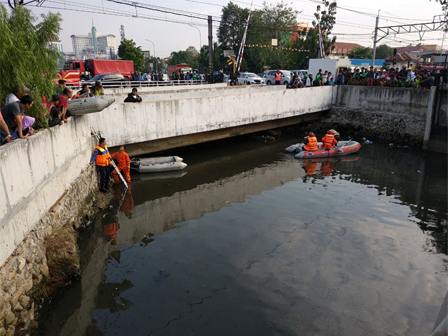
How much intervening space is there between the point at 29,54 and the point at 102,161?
4071 mm

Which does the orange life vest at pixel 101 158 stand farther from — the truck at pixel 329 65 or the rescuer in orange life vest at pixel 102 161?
the truck at pixel 329 65

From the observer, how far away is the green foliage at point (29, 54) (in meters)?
6.77

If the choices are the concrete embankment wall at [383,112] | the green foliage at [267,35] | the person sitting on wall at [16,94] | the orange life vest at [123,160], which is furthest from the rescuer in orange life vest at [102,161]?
the green foliage at [267,35]

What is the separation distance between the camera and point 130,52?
46.9 meters

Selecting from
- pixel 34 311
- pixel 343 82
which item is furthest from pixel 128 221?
pixel 343 82

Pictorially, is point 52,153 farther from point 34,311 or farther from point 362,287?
point 362,287

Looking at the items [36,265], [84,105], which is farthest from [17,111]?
[84,105]

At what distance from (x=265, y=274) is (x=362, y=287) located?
6.31 ft

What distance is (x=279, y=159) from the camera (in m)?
16.2

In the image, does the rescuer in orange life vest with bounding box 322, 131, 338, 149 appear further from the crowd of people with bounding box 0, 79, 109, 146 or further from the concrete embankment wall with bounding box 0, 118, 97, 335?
the crowd of people with bounding box 0, 79, 109, 146

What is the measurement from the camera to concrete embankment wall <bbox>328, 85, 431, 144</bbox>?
18719 millimetres

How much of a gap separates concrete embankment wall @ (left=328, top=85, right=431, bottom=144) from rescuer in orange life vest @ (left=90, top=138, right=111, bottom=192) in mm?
15827

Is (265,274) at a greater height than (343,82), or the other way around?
(343,82)

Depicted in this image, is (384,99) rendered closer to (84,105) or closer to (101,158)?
(101,158)
